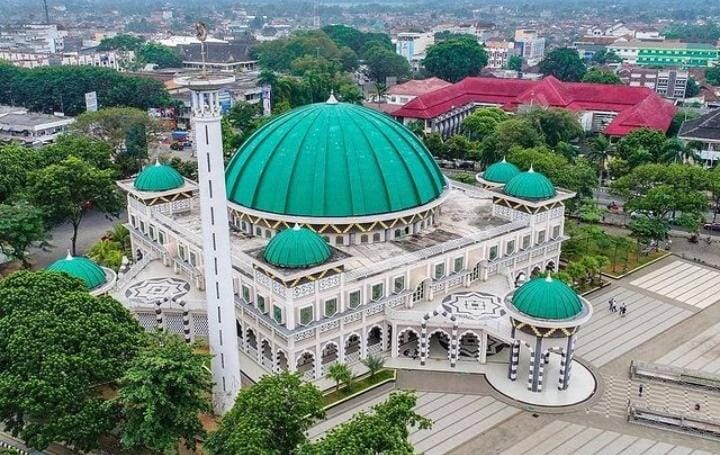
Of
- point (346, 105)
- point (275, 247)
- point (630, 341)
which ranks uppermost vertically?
point (346, 105)

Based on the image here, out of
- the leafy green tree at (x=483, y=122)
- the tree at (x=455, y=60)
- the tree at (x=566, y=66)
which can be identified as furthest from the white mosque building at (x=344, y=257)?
the tree at (x=566, y=66)

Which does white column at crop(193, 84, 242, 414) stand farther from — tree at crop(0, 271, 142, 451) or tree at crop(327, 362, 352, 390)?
tree at crop(327, 362, 352, 390)

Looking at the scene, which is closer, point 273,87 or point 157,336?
point 157,336

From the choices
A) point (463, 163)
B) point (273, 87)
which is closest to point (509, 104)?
point (463, 163)

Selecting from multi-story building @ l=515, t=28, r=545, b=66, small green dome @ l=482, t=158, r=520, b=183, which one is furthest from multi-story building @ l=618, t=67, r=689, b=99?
small green dome @ l=482, t=158, r=520, b=183

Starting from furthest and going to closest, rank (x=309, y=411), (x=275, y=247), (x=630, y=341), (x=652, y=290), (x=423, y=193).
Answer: (x=652, y=290)
(x=423, y=193)
(x=630, y=341)
(x=275, y=247)
(x=309, y=411)

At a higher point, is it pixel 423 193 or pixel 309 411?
pixel 423 193

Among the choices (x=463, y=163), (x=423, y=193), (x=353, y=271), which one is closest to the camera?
(x=353, y=271)

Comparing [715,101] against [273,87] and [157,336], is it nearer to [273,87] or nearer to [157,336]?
[273,87]
